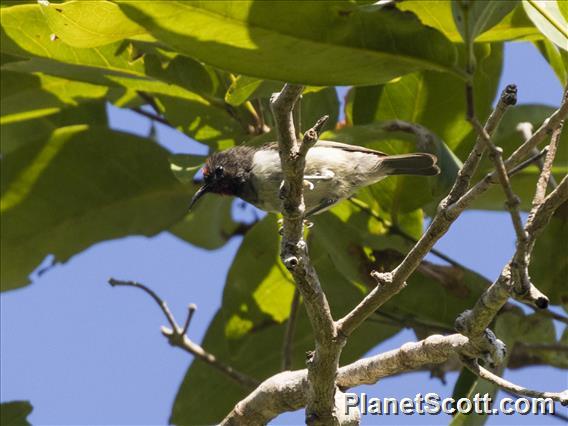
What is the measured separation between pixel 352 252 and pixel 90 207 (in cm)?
156

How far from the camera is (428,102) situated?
12.4 ft

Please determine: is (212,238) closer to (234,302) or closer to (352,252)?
(234,302)

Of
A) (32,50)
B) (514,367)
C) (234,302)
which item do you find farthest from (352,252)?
(32,50)

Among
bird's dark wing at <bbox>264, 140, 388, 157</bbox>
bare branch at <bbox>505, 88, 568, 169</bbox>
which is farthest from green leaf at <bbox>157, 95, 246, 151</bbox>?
bare branch at <bbox>505, 88, 568, 169</bbox>

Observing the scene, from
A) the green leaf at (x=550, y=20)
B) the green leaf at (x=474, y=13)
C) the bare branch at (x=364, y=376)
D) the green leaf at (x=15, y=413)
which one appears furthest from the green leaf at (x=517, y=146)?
the green leaf at (x=15, y=413)

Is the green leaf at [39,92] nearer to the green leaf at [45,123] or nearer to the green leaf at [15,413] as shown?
the green leaf at [45,123]

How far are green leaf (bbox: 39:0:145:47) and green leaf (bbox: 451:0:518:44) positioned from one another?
855mm

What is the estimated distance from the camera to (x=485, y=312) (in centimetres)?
229

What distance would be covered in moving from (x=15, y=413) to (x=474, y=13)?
2663mm

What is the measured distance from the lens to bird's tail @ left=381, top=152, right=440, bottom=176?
3.59m

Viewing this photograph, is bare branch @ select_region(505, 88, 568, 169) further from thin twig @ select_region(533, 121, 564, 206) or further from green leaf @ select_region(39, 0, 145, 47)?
green leaf @ select_region(39, 0, 145, 47)

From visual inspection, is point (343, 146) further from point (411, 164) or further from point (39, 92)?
point (39, 92)

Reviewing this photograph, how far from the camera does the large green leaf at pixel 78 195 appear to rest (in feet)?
15.0

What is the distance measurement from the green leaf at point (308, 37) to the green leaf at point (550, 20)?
0.22m
